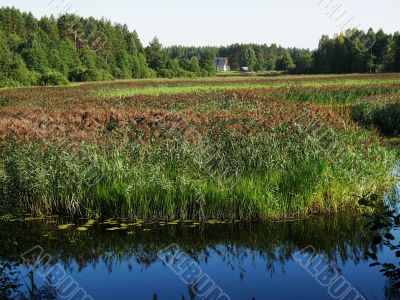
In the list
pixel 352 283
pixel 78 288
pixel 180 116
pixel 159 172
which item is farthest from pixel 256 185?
pixel 180 116

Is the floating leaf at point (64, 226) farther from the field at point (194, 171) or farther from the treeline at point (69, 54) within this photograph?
the treeline at point (69, 54)

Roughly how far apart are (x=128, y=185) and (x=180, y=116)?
513 cm

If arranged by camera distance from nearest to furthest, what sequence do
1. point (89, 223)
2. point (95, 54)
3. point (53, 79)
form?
point (89, 223)
point (53, 79)
point (95, 54)

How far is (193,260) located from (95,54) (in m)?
82.2

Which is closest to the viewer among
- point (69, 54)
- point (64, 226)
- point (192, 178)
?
point (64, 226)

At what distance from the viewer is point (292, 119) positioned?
14.0 meters

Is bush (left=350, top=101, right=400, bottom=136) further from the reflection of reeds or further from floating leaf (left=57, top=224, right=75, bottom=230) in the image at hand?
floating leaf (left=57, top=224, right=75, bottom=230)

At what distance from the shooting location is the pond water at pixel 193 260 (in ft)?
23.0

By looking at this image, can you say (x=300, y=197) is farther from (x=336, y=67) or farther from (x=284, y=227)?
(x=336, y=67)

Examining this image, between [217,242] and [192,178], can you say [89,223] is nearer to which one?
[192,178]

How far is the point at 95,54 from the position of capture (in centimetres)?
8625

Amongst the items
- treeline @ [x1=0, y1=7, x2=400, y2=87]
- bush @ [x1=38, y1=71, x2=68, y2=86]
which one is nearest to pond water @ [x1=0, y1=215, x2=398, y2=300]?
bush @ [x1=38, y1=71, x2=68, y2=86]

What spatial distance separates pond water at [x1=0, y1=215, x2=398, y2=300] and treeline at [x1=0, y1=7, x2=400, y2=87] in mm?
53158

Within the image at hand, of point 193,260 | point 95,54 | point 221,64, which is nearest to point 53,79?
point 95,54
